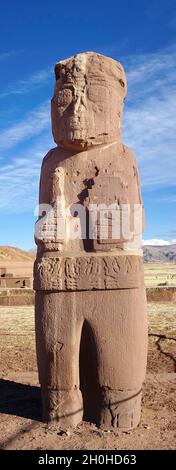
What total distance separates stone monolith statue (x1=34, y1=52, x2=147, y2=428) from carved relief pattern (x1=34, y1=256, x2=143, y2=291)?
0.01 metres

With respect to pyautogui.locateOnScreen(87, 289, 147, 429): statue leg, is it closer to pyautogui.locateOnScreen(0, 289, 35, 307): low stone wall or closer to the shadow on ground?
the shadow on ground

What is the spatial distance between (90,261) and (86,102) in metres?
1.81

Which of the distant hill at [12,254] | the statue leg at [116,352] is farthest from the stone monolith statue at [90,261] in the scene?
the distant hill at [12,254]

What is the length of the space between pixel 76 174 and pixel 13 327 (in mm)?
8063

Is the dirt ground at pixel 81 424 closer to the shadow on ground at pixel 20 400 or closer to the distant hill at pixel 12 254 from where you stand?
the shadow on ground at pixel 20 400

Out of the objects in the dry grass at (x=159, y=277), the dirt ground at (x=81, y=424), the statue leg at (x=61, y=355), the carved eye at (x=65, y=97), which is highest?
the carved eye at (x=65, y=97)

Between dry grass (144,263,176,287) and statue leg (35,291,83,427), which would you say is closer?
statue leg (35,291,83,427)

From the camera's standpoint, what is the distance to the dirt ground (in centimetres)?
510

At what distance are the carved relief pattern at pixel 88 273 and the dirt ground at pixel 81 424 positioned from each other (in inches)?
60.2

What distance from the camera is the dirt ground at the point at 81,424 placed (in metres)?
5.10

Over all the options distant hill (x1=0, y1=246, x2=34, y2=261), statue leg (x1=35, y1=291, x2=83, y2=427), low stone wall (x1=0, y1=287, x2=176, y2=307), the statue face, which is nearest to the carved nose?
the statue face

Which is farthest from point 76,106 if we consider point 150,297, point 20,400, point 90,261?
point 150,297

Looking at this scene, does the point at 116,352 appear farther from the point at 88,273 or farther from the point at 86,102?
the point at 86,102

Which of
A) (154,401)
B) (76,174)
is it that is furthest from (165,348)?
(76,174)
